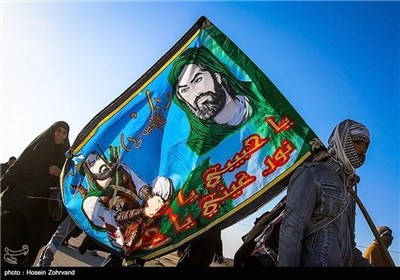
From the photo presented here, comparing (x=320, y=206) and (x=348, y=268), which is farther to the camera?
(x=348, y=268)

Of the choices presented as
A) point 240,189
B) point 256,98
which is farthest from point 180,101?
point 240,189

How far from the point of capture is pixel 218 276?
290 cm

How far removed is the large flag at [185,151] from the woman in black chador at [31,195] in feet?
1.34

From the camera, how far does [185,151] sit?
3621 mm

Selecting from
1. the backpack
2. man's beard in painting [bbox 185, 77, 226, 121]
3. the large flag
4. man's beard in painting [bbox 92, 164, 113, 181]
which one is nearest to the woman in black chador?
the large flag

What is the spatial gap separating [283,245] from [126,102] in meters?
2.13

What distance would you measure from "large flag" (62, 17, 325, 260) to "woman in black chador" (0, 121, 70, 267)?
41 centimetres

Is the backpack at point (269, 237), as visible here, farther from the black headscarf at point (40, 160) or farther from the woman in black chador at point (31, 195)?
the black headscarf at point (40, 160)

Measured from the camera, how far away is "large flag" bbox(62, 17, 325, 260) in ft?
11.4

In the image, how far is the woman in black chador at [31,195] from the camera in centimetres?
372

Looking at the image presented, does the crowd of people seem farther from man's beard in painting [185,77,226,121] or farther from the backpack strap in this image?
man's beard in painting [185,77,226,121]

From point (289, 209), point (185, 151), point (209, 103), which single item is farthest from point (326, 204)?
point (209, 103)

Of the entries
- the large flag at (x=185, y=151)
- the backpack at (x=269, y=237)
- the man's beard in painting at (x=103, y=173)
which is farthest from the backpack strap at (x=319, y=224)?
the man's beard in painting at (x=103, y=173)

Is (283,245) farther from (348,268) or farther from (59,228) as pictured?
(59,228)
